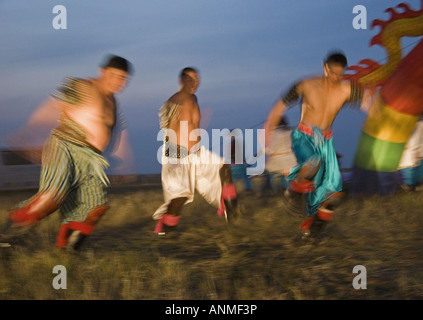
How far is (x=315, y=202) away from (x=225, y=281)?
175 cm

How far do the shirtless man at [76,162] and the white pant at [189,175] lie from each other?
1154 millimetres

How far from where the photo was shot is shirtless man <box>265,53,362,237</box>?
18.5ft

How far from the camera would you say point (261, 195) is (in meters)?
9.88

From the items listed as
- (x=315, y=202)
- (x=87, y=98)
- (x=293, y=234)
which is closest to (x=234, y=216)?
(x=293, y=234)

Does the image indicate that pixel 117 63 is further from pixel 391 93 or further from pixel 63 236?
pixel 391 93

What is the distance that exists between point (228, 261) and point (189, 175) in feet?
4.66

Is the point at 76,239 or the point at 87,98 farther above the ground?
the point at 87,98

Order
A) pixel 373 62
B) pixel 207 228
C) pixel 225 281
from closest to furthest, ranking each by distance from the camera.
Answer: pixel 225 281
pixel 207 228
pixel 373 62

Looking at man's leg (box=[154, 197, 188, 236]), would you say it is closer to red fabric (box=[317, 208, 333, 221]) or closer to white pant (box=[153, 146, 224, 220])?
white pant (box=[153, 146, 224, 220])

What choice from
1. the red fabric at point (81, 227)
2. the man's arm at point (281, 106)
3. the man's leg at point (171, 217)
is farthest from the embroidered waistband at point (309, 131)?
the red fabric at point (81, 227)

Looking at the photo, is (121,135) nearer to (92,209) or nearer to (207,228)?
(92,209)

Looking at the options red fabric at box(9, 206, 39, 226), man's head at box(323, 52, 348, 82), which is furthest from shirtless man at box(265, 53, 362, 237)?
red fabric at box(9, 206, 39, 226)

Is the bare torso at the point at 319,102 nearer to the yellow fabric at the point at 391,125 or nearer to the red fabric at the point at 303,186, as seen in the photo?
the red fabric at the point at 303,186

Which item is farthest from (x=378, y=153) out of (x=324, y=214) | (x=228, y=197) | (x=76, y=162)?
(x=76, y=162)
